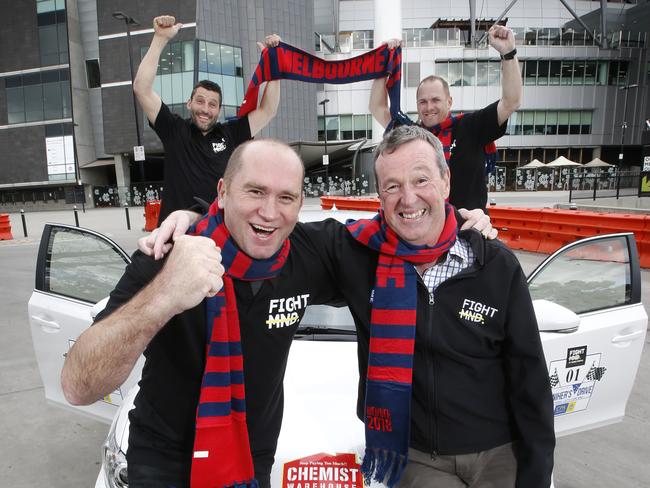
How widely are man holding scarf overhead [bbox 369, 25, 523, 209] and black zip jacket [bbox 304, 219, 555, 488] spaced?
1.62 m

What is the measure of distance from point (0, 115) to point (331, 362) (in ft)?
165

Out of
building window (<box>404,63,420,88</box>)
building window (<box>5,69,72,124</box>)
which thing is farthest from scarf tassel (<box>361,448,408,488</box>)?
building window (<box>5,69,72,124</box>)

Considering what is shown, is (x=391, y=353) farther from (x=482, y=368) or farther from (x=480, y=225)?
(x=480, y=225)

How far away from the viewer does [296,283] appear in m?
1.72

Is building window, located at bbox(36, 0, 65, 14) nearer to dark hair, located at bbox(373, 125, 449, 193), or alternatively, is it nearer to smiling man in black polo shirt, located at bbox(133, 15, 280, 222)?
smiling man in black polo shirt, located at bbox(133, 15, 280, 222)

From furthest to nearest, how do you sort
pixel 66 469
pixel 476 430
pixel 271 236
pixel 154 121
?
1. pixel 154 121
2. pixel 66 469
3. pixel 476 430
4. pixel 271 236

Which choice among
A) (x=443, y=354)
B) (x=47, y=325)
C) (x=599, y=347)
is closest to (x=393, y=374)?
(x=443, y=354)

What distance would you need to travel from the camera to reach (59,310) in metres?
2.97

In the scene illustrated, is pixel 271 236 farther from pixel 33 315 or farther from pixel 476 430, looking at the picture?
pixel 33 315

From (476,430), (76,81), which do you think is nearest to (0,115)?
(76,81)

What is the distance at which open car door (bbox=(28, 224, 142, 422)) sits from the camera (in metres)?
2.91

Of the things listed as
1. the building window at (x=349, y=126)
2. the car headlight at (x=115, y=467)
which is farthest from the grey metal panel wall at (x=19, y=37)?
the car headlight at (x=115, y=467)

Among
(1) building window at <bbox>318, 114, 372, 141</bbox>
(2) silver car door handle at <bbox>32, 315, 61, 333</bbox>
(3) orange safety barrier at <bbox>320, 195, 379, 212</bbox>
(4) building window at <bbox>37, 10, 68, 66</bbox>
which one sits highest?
(4) building window at <bbox>37, 10, 68, 66</bbox>

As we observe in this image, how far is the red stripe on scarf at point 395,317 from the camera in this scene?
5.63ft
